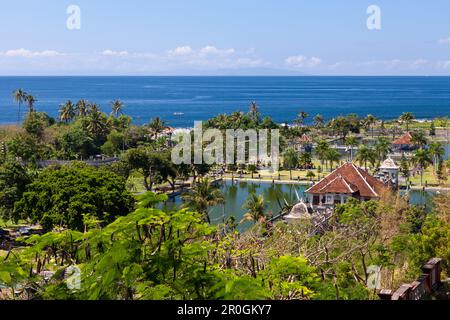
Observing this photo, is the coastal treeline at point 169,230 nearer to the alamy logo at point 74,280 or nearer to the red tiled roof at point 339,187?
the alamy logo at point 74,280

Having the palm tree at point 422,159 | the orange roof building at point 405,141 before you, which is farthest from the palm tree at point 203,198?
the orange roof building at point 405,141

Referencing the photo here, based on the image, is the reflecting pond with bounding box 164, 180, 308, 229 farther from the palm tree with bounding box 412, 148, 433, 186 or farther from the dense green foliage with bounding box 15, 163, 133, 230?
the palm tree with bounding box 412, 148, 433, 186

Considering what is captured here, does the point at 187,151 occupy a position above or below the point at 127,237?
below

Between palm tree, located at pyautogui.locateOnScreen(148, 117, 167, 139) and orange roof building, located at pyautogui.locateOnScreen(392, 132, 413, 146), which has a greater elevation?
palm tree, located at pyautogui.locateOnScreen(148, 117, 167, 139)

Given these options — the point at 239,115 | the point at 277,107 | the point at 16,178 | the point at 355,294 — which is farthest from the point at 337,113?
the point at 355,294

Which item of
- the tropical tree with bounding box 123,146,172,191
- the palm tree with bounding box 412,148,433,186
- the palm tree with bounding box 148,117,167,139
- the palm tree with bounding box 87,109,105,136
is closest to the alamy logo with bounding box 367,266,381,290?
the tropical tree with bounding box 123,146,172,191

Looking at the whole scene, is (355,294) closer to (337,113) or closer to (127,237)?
(127,237)

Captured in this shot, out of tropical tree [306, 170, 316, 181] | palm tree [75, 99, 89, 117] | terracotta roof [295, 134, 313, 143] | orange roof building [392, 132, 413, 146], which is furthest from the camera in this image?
palm tree [75, 99, 89, 117]
